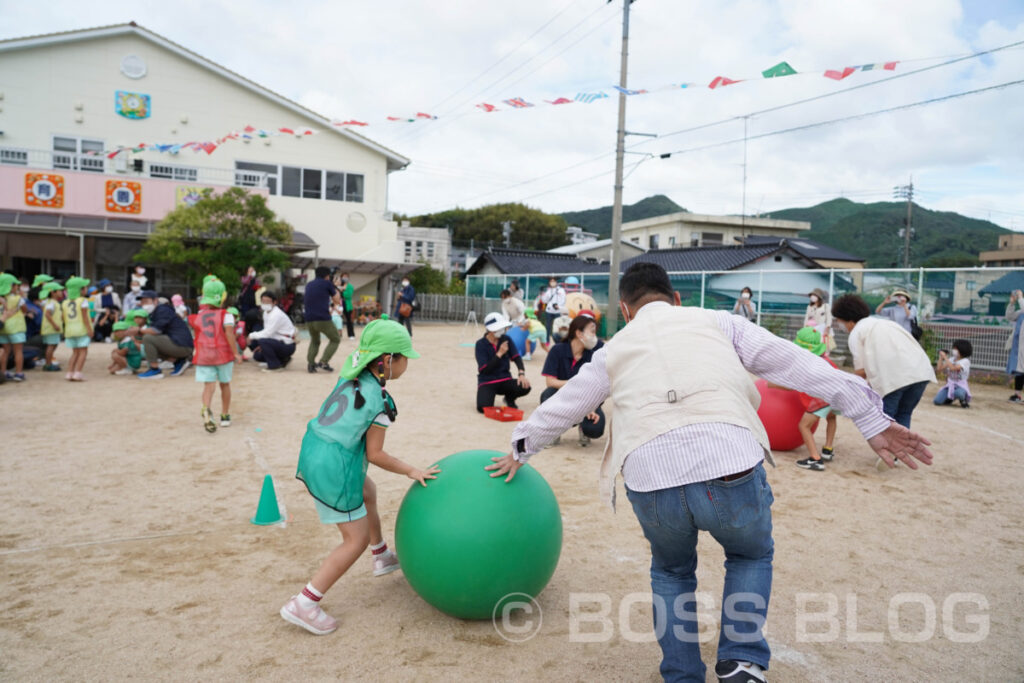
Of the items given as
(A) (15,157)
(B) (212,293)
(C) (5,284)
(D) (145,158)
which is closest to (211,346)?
(B) (212,293)

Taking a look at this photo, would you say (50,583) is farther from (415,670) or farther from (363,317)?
(363,317)

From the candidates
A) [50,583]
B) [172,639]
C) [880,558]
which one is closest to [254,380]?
[50,583]

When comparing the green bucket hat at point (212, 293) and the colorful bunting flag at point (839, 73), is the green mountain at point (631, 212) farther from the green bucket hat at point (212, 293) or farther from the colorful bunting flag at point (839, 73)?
the green bucket hat at point (212, 293)

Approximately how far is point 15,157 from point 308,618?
2569cm

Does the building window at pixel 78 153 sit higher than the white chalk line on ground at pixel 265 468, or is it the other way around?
the building window at pixel 78 153

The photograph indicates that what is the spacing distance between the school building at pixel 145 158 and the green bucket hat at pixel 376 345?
66.2 feet

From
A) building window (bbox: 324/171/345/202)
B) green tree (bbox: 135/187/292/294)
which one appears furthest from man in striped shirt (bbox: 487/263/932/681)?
building window (bbox: 324/171/345/202)

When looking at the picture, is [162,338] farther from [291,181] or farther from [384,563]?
[291,181]

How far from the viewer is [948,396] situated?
38.1 feet

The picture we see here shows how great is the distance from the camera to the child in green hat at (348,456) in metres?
3.66

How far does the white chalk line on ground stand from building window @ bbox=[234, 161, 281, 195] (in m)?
18.9

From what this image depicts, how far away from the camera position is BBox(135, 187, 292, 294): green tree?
19250mm

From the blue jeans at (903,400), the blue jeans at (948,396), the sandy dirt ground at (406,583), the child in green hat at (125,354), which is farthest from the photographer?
the child in green hat at (125,354)

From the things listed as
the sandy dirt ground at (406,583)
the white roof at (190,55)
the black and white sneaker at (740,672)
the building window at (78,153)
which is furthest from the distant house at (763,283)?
the building window at (78,153)
